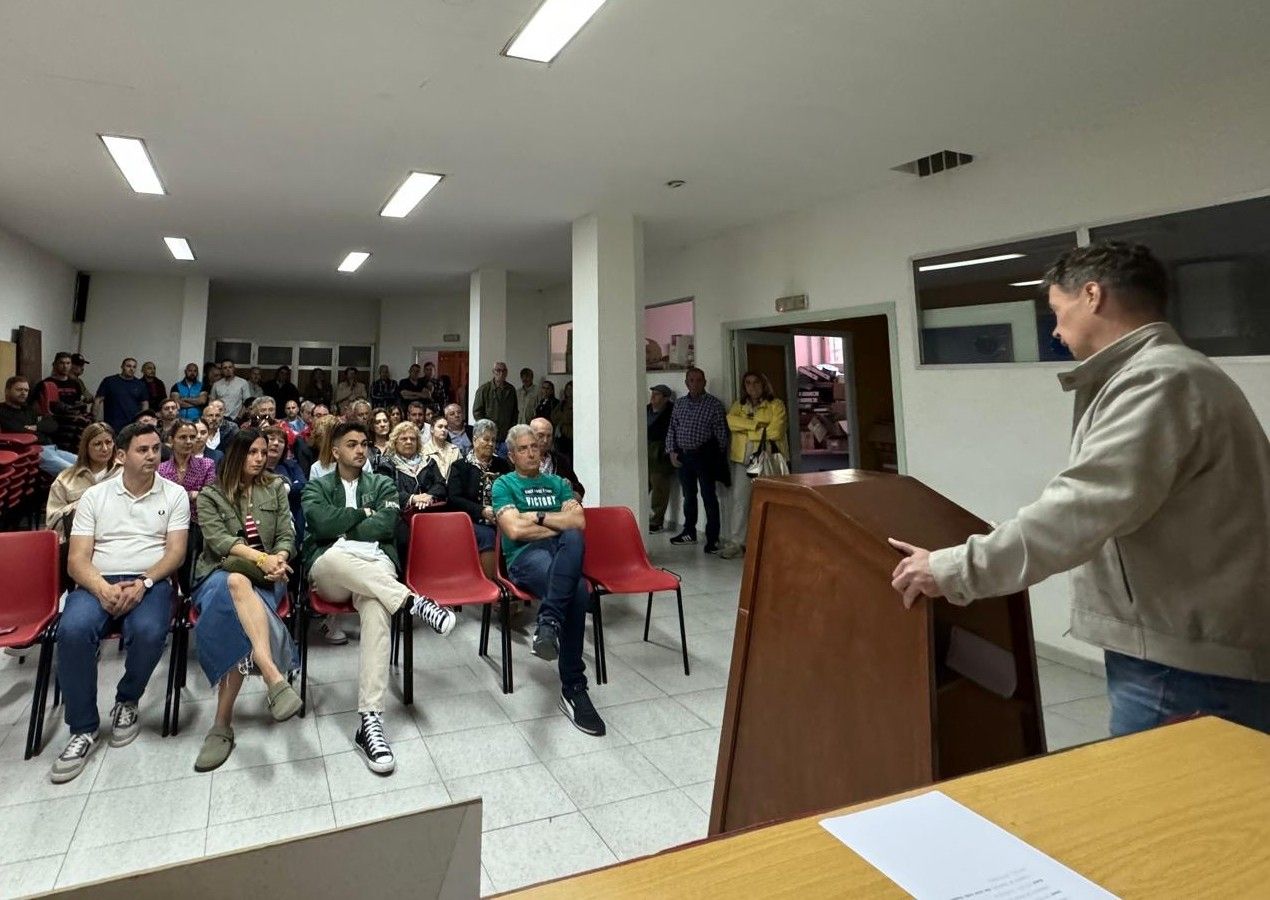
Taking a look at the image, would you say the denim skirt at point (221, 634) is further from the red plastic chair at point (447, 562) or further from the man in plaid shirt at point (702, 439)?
the man in plaid shirt at point (702, 439)

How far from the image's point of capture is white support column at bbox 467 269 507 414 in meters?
7.80

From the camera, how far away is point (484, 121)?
370cm

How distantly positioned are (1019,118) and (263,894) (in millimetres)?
4508

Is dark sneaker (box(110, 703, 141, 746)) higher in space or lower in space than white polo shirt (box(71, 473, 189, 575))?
lower

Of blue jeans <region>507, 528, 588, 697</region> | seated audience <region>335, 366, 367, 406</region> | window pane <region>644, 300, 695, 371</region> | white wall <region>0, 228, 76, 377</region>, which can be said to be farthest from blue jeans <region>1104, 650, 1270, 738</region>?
seated audience <region>335, 366, 367, 406</region>

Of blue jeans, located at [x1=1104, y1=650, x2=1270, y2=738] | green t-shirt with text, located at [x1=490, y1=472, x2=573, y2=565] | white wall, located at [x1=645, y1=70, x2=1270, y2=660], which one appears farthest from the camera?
green t-shirt with text, located at [x1=490, y1=472, x2=573, y2=565]

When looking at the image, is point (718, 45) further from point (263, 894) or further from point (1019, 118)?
point (263, 894)

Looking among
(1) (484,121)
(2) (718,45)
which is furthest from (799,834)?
(1) (484,121)

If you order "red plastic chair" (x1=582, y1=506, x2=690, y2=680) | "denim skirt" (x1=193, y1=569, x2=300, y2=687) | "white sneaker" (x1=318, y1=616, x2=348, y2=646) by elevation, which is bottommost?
"white sneaker" (x1=318, y1=616, x2=348, y2=646)

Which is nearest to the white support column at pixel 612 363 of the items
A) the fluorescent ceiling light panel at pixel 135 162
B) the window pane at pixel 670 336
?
the window pane at pixel 670 336

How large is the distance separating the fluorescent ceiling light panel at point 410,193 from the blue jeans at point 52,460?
10.9ft

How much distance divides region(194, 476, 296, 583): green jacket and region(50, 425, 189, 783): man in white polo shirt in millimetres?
123

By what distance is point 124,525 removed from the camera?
104 inches

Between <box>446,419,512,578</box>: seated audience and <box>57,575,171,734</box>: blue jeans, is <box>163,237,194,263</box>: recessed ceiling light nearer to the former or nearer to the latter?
<box>446,419,512,578</box>: seated audience
